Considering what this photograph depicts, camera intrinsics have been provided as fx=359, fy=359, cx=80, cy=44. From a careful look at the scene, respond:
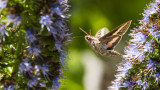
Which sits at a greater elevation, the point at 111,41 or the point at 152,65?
the point at 111,41

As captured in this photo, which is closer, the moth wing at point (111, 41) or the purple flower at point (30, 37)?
the purple flower at point (30, 37)

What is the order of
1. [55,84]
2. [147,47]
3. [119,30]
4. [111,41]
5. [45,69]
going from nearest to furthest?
1. [45,69]
2. [55,84]
3. [147,47]
4. [119,30]
5. [111,41]

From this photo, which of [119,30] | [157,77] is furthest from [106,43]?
[157,77]

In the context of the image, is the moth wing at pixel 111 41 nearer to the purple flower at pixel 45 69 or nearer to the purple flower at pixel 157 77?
the purple flower at pixel 157 77

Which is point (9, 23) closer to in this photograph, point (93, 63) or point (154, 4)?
point (154, 4)

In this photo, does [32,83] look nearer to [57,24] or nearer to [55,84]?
[55,84]

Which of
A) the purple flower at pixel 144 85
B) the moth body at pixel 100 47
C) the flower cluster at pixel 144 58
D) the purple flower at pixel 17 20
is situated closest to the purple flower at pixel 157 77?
the flower cluster at pixel 144 58

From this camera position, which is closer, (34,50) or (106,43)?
(34,50)

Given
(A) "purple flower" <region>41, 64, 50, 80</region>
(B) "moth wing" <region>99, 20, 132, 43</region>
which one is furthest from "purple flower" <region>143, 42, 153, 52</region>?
(A) "purple flower" <region>41, 64, 50, 80</region>
